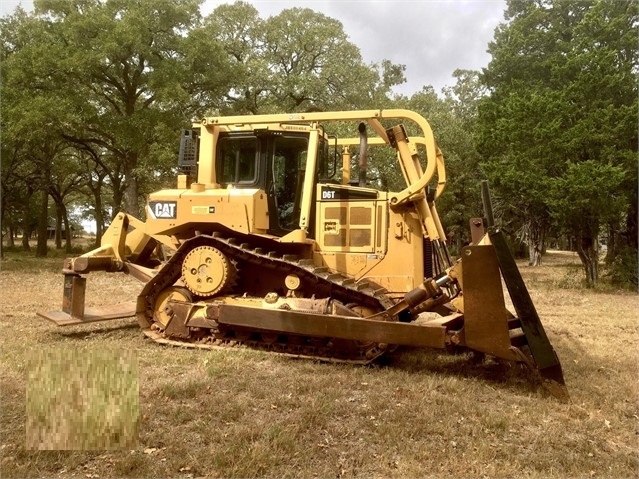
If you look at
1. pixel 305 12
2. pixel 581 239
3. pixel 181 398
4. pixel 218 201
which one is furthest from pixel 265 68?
pixel 181 398

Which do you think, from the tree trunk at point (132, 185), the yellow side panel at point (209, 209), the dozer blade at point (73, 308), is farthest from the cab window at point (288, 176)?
the tree trunk at point (132, 185)

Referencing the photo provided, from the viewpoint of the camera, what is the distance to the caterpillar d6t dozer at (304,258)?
19.0 feet

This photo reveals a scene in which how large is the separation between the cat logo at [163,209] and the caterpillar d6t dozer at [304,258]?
1cm

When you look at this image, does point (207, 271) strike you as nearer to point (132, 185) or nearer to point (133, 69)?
point (132, 185)

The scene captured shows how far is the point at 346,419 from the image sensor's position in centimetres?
448

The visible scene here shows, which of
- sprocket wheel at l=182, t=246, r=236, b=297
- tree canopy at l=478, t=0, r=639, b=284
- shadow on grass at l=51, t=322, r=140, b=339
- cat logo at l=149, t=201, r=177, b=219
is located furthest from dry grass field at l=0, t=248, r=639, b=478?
tree canopy at l=478, t=0, r=639, b=284

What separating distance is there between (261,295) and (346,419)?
289 cm

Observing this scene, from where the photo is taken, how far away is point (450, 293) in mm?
6562

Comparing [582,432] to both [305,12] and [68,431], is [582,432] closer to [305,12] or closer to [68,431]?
[68,431]

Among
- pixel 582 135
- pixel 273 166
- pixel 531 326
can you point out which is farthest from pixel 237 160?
pixel 582 135

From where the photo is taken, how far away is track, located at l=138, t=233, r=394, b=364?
20.6ft

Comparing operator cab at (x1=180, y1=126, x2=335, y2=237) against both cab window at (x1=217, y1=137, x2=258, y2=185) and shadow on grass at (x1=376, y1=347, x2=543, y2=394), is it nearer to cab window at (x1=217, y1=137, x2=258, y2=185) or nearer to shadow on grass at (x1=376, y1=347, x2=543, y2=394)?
cab window at (x1=217, y1=137, x2=258, y2=185)

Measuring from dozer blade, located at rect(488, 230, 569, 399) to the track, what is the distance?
1508 mm

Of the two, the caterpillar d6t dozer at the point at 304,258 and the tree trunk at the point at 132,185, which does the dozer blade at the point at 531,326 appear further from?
the tree trunk at the point at 132,185
